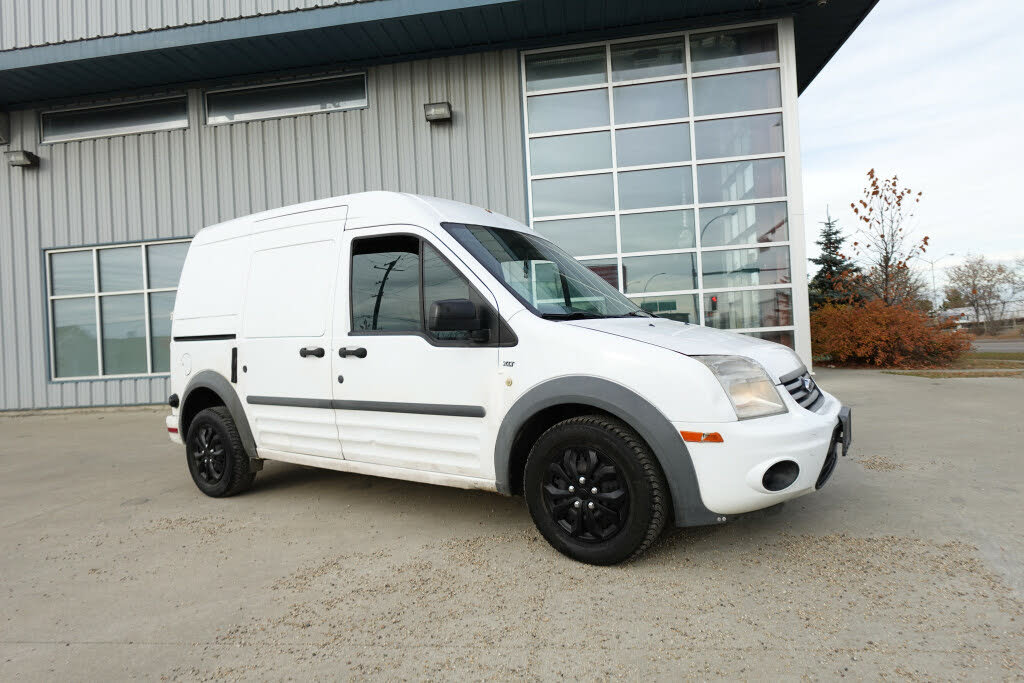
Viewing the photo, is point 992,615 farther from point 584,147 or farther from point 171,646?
point 584,147

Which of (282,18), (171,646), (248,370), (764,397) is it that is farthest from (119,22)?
(764,397)

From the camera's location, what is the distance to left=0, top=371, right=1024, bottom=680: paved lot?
2.10 m

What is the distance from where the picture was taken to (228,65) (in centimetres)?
958

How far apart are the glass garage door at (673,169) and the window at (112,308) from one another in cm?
665

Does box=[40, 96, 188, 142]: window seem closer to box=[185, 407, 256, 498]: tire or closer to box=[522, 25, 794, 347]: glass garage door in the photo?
box=[522, 25, 794, 347]: glass garage door

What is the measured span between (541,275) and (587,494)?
1341mm

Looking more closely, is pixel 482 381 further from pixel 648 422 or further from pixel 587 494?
pixel 648 422

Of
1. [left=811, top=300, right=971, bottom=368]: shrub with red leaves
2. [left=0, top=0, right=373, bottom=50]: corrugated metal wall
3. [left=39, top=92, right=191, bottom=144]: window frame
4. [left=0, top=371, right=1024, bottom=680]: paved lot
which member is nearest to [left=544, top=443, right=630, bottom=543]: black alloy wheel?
[left=0, top=371, right=1024, bottom=680]: paved lot

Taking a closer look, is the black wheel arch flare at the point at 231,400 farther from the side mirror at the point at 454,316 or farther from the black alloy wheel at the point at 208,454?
the side mirror at the point at 454,316

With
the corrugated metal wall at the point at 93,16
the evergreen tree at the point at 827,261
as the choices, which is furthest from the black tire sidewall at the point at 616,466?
the evergreen tree at the point at 827,261

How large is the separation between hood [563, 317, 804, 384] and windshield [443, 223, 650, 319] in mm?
188

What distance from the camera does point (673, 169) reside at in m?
9.23

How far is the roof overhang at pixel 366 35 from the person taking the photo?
8.47 meters

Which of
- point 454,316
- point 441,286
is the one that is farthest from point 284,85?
point 454,316
